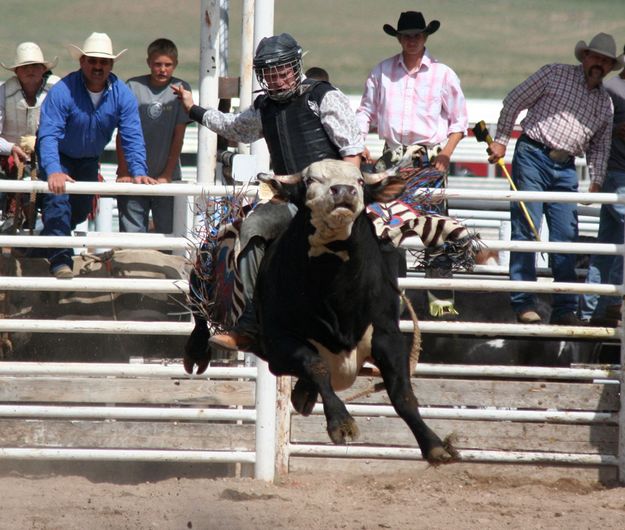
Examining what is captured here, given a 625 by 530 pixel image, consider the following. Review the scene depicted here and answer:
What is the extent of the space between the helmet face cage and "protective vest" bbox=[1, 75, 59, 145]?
2731 millimetres

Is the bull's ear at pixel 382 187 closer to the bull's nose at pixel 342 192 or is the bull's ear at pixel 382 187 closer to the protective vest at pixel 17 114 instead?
the bull's nose at pixel 342 192

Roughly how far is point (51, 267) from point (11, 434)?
1.12m

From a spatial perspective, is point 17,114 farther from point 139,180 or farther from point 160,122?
point 139,180

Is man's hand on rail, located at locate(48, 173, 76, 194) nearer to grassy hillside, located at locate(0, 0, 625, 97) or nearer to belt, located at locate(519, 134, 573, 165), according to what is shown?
belt, located at locate(519, 134, 573, 165)

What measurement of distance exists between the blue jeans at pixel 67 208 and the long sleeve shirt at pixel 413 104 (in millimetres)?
1859

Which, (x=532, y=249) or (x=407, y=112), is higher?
(x=407, y=112)

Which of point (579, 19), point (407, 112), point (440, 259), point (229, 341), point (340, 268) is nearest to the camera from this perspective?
point (340, 268)

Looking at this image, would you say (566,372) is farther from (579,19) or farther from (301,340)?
(579,19)

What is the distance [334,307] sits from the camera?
16.6 feet

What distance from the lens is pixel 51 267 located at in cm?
745

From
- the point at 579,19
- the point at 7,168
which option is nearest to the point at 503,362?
the point at 7,168

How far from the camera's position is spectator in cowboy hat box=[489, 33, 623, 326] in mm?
7801

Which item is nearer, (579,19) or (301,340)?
(301,340)

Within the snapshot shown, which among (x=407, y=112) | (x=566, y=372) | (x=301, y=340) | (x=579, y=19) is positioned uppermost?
(x=579, y=19)
